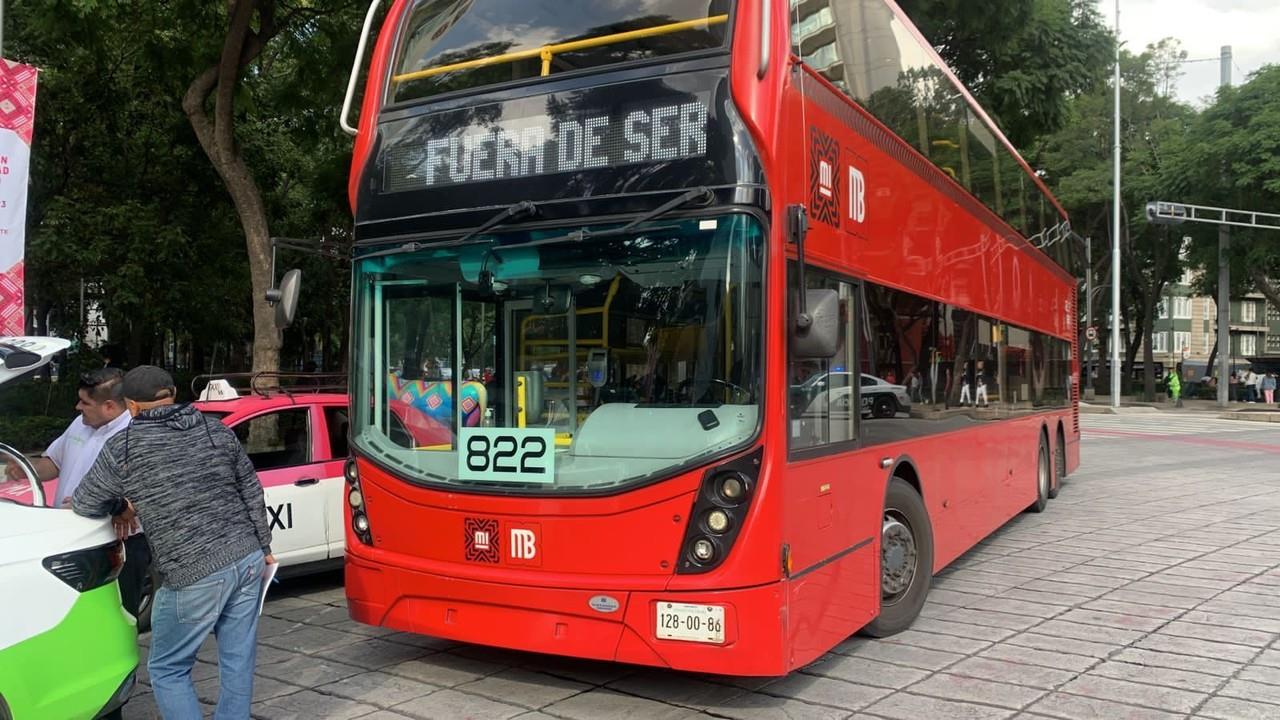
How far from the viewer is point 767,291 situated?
4.56 m

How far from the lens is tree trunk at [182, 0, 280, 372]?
12727 millimetres

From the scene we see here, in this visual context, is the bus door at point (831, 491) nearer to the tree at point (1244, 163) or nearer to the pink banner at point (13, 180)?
the pink banner at point (13, 180)

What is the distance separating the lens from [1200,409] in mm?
38688

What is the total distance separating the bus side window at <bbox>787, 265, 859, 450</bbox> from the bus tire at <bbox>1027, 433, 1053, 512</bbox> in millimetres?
6812

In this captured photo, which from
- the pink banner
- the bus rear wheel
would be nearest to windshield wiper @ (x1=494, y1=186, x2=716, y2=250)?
the bus rear wheel

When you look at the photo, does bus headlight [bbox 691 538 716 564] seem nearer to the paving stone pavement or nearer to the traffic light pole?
the paving stone pavement

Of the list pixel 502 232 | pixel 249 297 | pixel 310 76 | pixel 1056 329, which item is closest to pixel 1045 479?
pixel 1056 329

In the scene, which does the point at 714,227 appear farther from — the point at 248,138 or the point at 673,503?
the point at 248,138

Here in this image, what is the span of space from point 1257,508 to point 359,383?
37.5ft

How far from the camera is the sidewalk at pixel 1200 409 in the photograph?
109 feet

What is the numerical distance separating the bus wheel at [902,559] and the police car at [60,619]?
4.04m

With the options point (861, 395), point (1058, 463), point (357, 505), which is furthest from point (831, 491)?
point (1058, 463)

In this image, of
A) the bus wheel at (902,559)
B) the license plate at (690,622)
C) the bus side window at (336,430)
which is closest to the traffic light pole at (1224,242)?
the bus wheel at (902,559)

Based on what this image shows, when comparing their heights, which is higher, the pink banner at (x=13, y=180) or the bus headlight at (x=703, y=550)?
the pink banner at (x=13, y=180)
